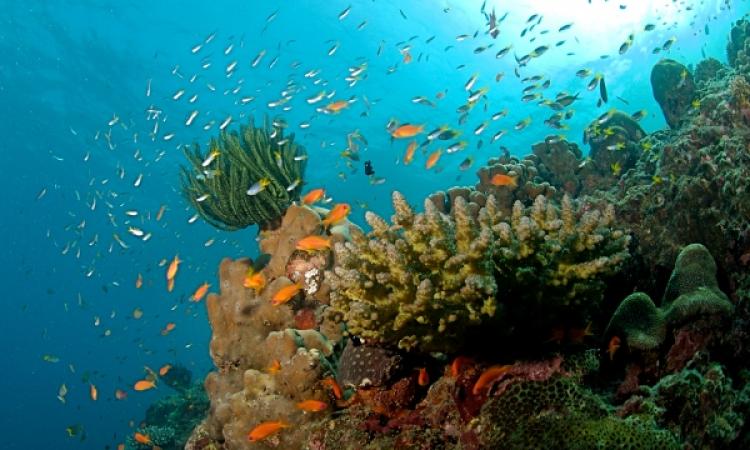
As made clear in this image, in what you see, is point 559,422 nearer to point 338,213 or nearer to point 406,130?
point 338,213

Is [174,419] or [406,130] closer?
[406,130]

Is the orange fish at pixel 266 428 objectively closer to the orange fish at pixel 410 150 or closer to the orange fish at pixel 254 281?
the orange fish at pixel 254 281

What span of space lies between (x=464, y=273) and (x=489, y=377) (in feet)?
2.79

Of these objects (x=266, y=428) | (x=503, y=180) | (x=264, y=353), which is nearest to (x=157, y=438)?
(x=264, y=353)

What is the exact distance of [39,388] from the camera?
11331cm

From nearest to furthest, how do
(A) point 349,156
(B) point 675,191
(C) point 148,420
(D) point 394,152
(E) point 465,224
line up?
(E) point 465,224 < (B) point 675,191 < (A) point 349,156 < (C) point 148,420 < (D) point 394,152

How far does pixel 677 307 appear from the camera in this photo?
3770 mm

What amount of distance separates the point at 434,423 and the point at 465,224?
5.40 feet

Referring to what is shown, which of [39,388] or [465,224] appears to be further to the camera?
[39,388]

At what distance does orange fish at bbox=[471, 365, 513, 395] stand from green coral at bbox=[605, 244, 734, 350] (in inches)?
45.3

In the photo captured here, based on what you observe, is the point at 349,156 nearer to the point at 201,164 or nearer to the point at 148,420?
the point at 201,164

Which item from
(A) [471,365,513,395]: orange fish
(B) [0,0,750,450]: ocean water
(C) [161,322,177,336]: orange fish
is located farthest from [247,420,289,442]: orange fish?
(B) [0,0,750,450]: ocean water

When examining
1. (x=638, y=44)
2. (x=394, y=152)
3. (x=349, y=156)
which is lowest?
(x=349, y=156)

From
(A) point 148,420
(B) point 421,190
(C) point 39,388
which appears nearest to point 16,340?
(C) point 39,388
